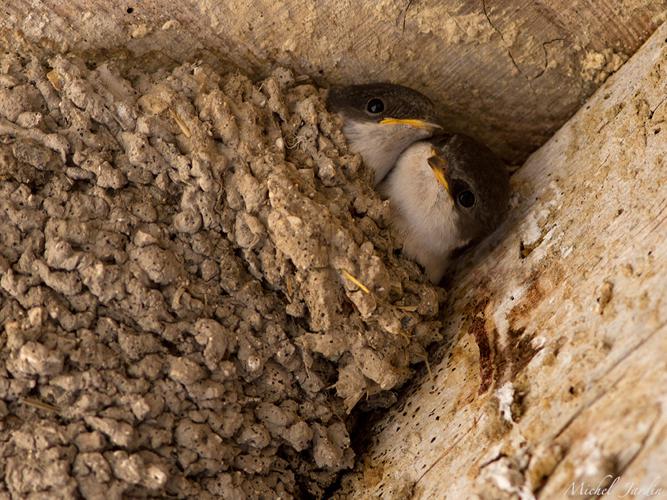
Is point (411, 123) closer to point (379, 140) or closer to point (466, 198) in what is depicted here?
point (379, 140)

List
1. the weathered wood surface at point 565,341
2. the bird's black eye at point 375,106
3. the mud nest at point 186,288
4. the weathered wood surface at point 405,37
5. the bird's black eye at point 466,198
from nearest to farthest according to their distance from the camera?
1. the weathered wood surface at point 565,341
2. the mud nest at point 186,288
3. the weathered wood surface at point 405,37
4. the bird's black eye at point 375,106
5. the bird's black eye at point 466,198

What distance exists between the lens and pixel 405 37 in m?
3.22

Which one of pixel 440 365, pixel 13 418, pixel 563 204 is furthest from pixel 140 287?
pixel 563 204

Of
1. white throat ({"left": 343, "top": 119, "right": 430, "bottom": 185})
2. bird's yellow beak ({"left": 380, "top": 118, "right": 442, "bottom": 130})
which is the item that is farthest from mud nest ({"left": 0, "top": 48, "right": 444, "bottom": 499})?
bird's yellow beak ({"left": 380, "top": 118, "right": 442, "bottom": 130})

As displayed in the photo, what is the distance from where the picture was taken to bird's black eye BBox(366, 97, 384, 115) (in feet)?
11.1

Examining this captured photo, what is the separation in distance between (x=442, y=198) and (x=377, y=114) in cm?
44

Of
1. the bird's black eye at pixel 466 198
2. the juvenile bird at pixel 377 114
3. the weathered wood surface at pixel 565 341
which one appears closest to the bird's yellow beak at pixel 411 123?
the juvenile bird at pixel 377 114

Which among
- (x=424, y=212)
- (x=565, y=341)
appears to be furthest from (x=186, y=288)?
(x=565, y=341)

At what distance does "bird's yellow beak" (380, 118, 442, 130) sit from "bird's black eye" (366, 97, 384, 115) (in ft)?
0.18

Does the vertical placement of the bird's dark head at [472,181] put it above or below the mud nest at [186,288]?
above

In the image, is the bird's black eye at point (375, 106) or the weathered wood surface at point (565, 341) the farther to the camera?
the bird's black eye at point (375, 106)

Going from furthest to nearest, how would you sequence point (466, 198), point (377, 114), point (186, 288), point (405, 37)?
1. point (466, 198)
2. point (377, 114)
3. point (405, 37)
4. point (186, 288)

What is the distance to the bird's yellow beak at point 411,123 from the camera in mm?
3430

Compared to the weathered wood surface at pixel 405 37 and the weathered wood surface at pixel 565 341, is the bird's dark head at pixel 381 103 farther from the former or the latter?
the weathered wood surface at pixel 565 341
